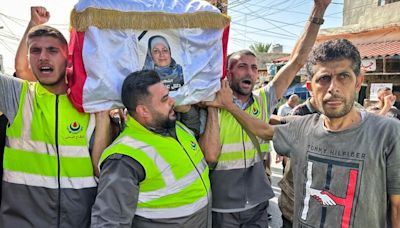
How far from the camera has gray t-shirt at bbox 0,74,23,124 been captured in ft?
5.91

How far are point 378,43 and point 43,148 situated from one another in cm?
1154

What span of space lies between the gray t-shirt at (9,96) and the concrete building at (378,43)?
9473mm

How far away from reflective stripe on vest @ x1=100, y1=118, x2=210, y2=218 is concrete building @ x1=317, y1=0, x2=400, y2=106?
29.3ft

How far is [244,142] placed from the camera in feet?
7.62

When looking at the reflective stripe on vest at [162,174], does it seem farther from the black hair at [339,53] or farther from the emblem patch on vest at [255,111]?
the black hair at [339,53]

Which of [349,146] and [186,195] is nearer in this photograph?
[349,146]

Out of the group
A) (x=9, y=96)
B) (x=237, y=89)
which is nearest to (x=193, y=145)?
(x=237, y=89)

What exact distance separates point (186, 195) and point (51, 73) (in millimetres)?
1036

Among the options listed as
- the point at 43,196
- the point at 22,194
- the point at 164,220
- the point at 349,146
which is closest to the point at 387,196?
the point at 349,146

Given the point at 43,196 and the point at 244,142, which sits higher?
the point at 244,142

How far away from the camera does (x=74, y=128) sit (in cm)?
186

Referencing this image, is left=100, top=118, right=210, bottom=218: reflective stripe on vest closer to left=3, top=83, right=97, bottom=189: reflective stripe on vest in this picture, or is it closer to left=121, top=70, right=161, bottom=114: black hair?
left=121, top=70, right=161, bottom=114: black hair

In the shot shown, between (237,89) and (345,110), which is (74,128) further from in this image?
(345,110)

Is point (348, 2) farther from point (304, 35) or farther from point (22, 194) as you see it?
point (22, 194)
